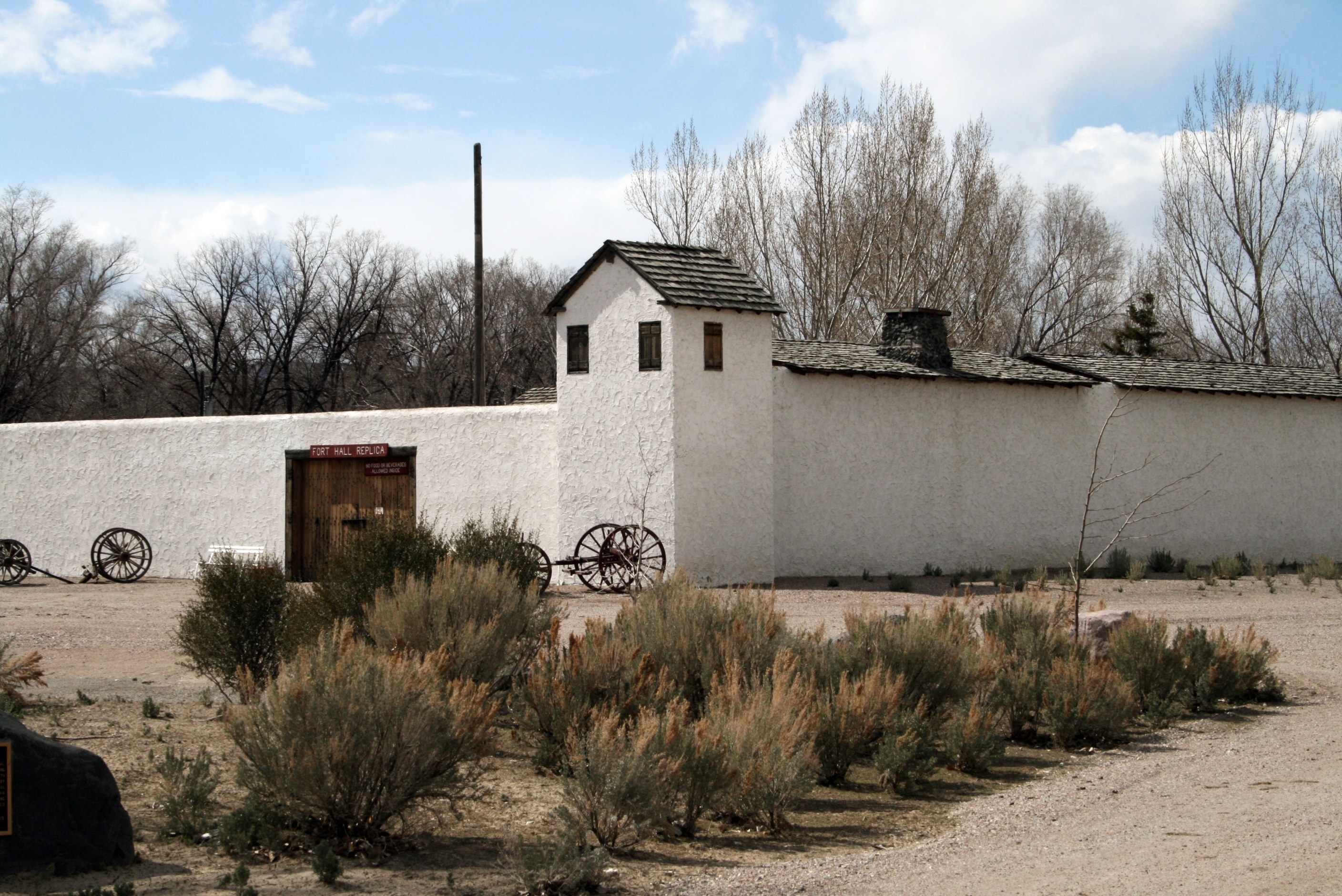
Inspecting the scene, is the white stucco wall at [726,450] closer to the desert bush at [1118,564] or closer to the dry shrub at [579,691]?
the desert bush at [1118,564]

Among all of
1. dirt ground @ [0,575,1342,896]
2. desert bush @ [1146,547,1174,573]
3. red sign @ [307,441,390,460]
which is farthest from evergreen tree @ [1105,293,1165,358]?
dirt ground @ [0,575,1342,896]

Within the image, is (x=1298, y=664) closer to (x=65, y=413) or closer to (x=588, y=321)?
(x=588, y=321)

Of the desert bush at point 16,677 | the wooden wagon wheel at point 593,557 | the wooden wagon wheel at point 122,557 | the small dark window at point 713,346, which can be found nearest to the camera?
the desert bush at point 16,677

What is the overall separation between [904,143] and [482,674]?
28.8m

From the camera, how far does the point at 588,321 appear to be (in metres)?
18.7

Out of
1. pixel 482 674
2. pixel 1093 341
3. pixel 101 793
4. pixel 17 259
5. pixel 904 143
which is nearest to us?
pixel 101 793

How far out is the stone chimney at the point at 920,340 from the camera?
21.6 meters

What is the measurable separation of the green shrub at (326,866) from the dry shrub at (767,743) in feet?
6.68

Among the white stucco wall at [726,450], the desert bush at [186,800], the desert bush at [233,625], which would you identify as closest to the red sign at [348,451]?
the white stucco wall at [726,450]

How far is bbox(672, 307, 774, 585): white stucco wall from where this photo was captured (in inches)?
704

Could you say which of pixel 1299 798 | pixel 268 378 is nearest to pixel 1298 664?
pixel 1299 798

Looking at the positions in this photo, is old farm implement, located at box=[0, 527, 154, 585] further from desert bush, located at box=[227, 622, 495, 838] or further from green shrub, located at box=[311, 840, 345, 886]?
green shrub, located at box=[311, 840, 345, 886]

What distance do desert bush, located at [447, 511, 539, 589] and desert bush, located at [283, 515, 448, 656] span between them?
344mm

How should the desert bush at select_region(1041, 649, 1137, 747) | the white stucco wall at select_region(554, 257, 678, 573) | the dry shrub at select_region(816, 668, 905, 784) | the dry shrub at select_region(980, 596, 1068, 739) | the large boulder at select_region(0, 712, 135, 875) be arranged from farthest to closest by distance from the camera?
the white stucco wall at select_region(554, 257, 678, 573)
the dry shrub at select_region(980, 596, 1068, 739)
the desert bush at select_region(1041, 649, 1137, 747)
the dry shrub at select_region(816, 668, 905, 784)
the large boulder at select_region(0, 712, 135, 875)
